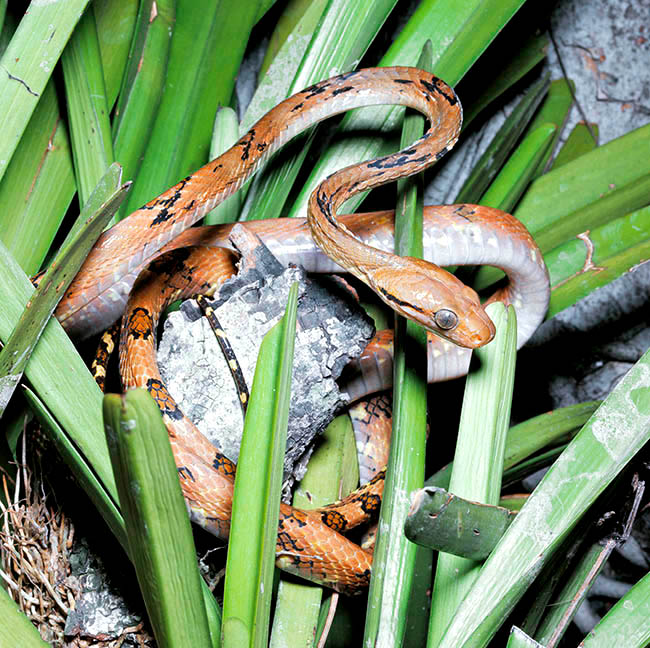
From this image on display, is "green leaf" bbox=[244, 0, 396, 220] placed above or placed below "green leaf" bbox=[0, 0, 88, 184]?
above

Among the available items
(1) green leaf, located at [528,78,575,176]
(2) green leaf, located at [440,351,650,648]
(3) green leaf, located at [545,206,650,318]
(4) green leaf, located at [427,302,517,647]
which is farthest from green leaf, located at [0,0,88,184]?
(1) green leaf, located at [528,78,575,176]

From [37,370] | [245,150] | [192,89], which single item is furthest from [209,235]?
[37,370]

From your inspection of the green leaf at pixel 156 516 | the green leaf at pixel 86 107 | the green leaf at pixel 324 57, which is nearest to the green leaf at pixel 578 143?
the green leaf at pixel 324 57

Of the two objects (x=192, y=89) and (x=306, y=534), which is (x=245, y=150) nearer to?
(x=192, y=89)

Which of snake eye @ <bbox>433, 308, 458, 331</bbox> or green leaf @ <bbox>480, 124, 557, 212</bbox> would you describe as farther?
green leaf @ <bbox>480, 124, 557, 212</bbox>

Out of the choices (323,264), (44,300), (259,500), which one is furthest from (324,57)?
(259,500)

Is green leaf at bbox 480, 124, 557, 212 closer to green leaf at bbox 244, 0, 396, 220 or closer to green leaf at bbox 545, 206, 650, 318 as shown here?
green leaf at bbox 545, 206, 650, 318

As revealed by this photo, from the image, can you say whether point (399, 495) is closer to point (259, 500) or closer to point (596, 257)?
point (259, 500)

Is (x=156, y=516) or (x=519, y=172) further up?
(x=519, y=172)
